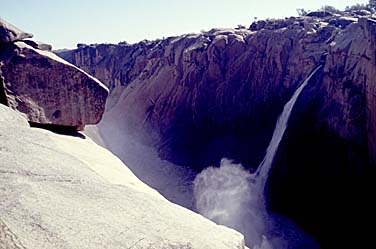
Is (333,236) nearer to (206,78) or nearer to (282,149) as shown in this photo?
(282,149)

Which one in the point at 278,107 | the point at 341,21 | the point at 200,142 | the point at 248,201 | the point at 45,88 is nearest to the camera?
the point at 45,88

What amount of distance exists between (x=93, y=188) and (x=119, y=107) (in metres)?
24.2

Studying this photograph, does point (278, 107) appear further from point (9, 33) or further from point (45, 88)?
point (9, 33)

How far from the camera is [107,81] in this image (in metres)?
37.4

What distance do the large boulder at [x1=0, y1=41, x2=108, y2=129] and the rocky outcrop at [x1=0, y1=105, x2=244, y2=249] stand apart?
8.69ft

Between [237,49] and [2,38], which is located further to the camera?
[237,49]

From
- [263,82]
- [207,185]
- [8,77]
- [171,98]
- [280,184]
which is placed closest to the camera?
[8,77]

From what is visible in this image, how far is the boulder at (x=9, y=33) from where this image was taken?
7.46 m

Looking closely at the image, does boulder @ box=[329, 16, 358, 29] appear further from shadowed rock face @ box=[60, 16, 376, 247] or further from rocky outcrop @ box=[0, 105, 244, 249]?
rocky outcrop @ box=[0, 105, 244, 249]

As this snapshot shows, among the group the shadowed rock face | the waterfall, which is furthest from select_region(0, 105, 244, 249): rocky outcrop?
the waterfall

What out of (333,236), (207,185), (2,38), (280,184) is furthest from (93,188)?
(207,185)

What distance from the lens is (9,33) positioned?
298 inches

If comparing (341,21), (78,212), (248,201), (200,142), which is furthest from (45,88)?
(341,21)

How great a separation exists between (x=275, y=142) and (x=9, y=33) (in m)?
12.0
